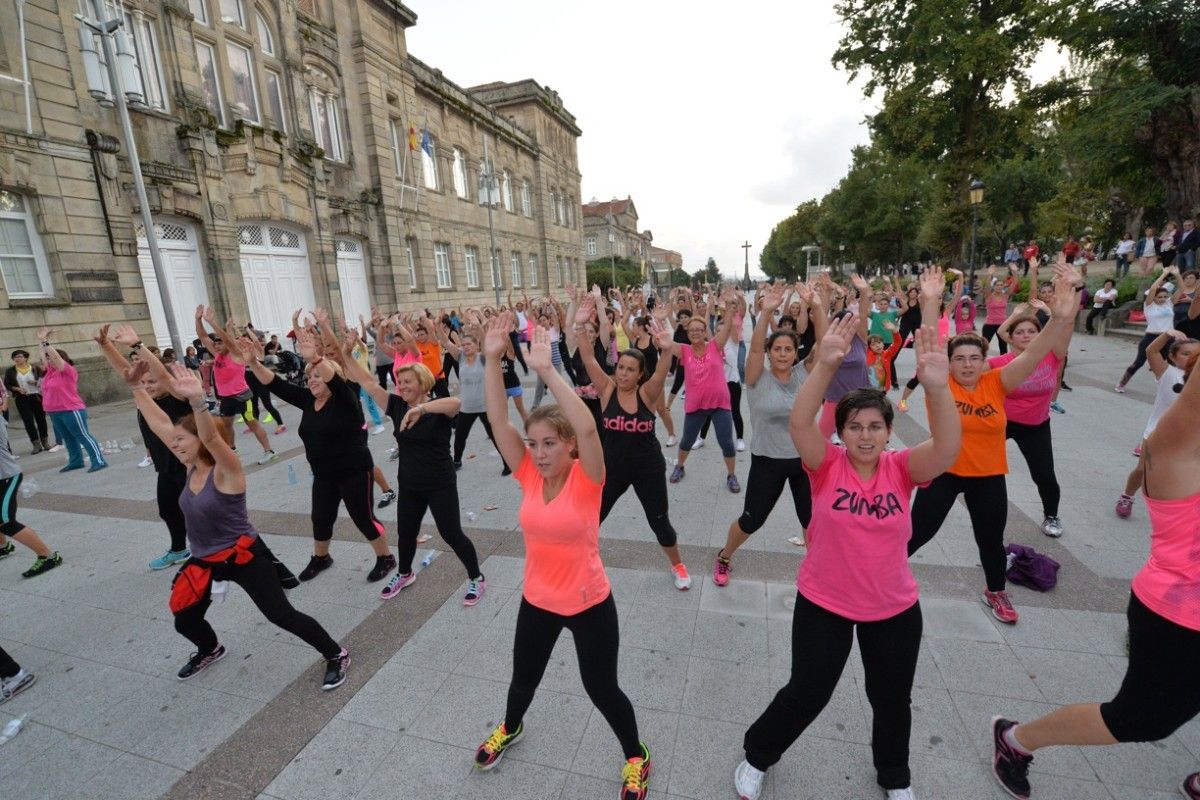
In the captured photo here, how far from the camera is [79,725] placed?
310cm

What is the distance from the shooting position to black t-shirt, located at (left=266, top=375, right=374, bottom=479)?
4148 mm

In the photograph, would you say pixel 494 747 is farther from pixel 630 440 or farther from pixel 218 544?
pixel 630 440

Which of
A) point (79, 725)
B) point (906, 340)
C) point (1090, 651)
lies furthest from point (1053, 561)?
point (906, 340)

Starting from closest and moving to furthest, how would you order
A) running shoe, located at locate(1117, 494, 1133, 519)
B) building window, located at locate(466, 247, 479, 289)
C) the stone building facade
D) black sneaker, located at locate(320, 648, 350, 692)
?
black sneaker, located at locate(320, 648, 350, 692), running shoe, located at locate(1117, 494, 1133, 519), the stone building facade, building window, located at locate(466, 247, 479, 289)

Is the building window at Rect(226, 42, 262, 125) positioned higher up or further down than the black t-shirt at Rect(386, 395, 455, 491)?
higher up

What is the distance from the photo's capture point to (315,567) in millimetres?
4617

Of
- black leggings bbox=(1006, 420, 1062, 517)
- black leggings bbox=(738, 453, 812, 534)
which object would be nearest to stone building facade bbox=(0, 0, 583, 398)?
black leggings bbox=(738, 453, 812, 534)

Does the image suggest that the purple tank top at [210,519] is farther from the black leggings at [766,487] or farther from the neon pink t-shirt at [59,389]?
the neon pink t-shirt at [59,389]

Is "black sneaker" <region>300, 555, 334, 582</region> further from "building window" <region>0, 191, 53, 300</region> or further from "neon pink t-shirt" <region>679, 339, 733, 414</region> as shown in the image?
"building window" <region>0, 191, 53, 300</region>

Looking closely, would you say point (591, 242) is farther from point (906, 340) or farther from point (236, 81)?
point (906, 340)

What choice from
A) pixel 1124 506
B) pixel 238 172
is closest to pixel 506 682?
pixel 1124 506

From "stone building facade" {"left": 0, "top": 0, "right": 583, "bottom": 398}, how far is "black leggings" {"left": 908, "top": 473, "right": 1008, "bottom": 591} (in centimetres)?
1547

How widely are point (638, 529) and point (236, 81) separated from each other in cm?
1984

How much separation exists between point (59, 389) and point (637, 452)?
9.15 meters
